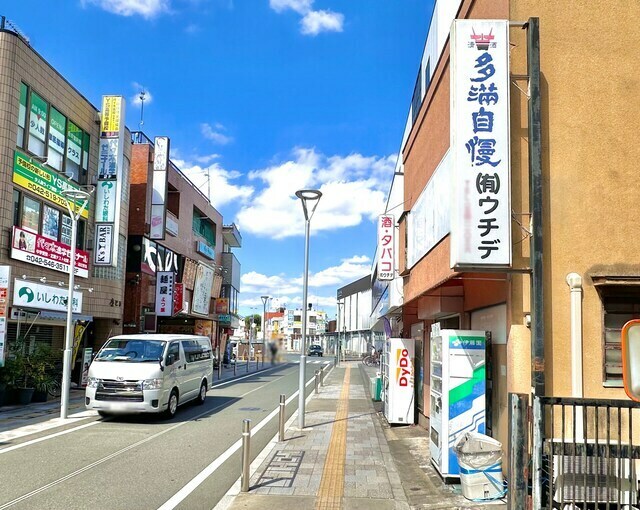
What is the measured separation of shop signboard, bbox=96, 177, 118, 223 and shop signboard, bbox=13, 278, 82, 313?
3035 mm

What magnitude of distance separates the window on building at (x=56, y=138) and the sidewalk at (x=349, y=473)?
11988 mm

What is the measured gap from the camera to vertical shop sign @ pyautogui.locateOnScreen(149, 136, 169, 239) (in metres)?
26.9

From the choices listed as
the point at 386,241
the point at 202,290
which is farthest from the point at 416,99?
the point at 202,290

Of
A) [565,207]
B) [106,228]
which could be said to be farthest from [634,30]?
[106,228]

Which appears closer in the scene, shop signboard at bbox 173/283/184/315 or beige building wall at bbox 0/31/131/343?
beige building wall at bbox 0/31/131/343

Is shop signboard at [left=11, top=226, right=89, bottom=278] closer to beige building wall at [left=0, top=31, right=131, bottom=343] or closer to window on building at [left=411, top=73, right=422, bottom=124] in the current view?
beige building wall at [left=0, top=31, right=131, bottom=343]

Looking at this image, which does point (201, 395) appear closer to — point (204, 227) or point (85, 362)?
point (85, 362)

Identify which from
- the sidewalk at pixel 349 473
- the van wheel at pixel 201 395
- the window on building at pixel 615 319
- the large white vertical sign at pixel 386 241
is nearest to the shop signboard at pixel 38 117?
the van wheel at pixel 201 395

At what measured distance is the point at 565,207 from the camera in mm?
7164

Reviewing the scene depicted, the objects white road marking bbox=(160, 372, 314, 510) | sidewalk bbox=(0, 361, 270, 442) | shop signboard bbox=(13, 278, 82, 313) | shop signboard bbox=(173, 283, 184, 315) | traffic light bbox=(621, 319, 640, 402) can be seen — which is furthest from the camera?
shop signboard bbox=(173, 283, 184, 315)

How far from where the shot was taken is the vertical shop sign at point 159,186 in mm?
26922

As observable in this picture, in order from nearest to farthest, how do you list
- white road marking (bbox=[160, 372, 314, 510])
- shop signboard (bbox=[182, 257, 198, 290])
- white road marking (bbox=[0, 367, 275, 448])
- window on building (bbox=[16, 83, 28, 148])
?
white road marking (bbox=[160, 372, 314, 510]), white road marking (bbox=[0, 367, 275, 448]), window on building (bbox=[16, 83, 28, 148]), shop signboard (bbox=[182, 257, 198, 290])

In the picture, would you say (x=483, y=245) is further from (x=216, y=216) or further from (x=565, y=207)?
(x=216, y=216)

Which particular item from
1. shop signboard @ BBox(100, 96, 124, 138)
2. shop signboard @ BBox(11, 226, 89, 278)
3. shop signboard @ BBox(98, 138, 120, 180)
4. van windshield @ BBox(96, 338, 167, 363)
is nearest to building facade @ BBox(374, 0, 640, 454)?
van windshield @ BBox(96, 338, 167, 363)
